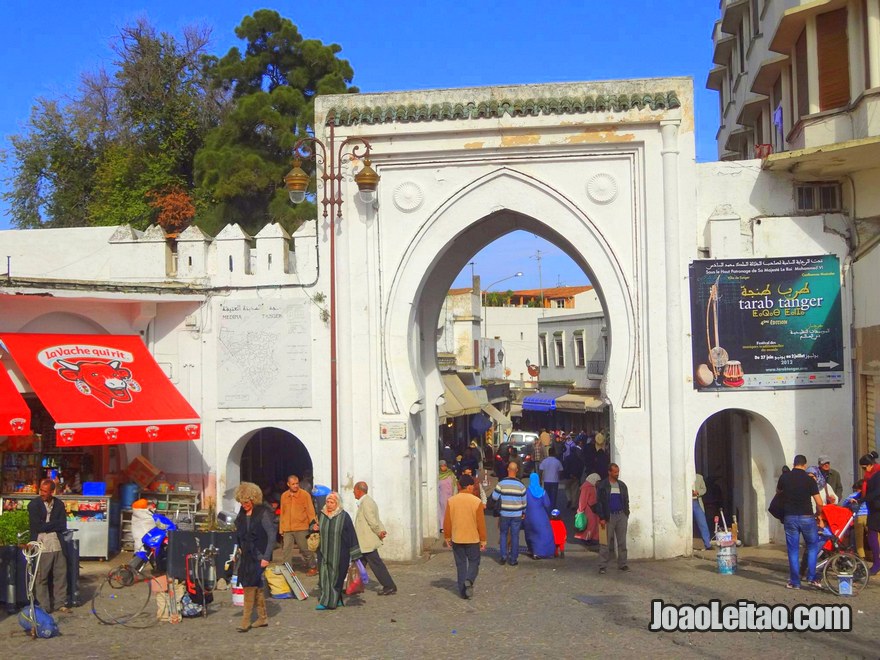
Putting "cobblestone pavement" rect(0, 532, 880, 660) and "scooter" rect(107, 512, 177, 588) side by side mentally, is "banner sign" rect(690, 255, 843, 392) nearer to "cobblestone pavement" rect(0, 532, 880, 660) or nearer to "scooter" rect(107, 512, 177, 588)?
"cobblestone pavement" rect(0, 532, 880, 660)

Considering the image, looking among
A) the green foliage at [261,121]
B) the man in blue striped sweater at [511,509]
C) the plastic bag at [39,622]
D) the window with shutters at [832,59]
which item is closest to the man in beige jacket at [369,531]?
the man in blue striped sweater at [511,509]

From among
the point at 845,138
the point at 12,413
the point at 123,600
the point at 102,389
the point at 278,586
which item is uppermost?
the point at 845,138

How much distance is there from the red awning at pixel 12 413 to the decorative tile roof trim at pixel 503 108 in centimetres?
556

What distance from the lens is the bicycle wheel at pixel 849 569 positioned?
10.5 meters

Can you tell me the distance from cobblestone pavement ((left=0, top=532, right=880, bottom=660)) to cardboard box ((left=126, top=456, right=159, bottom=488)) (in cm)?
214

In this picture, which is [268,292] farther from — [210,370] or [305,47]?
[305,47]

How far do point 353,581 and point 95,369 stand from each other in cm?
511

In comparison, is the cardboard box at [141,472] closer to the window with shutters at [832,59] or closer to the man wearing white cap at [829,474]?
the man wearing white cap at [829,474]

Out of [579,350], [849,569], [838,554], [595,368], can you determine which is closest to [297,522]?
[838,554]

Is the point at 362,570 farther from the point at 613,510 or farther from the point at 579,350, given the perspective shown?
the point at 579,350

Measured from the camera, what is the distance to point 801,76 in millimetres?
15172

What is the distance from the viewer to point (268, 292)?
15.0 meters

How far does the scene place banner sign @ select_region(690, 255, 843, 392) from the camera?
1383cm

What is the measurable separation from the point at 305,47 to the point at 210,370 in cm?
1708
